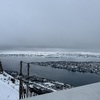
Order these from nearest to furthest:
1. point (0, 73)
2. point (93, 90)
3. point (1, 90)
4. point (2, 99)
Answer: point (93, 90)
point (2, 99)
point (1, 90)
point (0, 73)

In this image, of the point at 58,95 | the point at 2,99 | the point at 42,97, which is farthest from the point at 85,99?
the point at 2,99

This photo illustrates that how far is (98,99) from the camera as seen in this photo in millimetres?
2072

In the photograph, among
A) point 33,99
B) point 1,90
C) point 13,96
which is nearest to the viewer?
point 33,99

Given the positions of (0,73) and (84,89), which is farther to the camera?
(0,73)

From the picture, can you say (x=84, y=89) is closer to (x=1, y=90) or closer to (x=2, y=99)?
(x=2, y=99)

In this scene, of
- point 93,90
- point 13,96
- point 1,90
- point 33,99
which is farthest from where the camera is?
point 1,90

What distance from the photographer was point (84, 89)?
2.38 meters

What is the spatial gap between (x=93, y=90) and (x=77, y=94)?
0.28 meters

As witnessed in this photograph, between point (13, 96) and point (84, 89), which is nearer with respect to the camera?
point (84, 89)

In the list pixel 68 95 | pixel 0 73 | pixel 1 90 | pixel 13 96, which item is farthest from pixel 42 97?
pixel 0 73

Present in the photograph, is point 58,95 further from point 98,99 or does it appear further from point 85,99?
point 98,99

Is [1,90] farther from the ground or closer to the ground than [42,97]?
closer to the ground

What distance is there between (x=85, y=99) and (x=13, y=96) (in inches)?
228

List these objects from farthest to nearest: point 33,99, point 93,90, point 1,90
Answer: point 1,90 → point 93,90 → point 33,99
